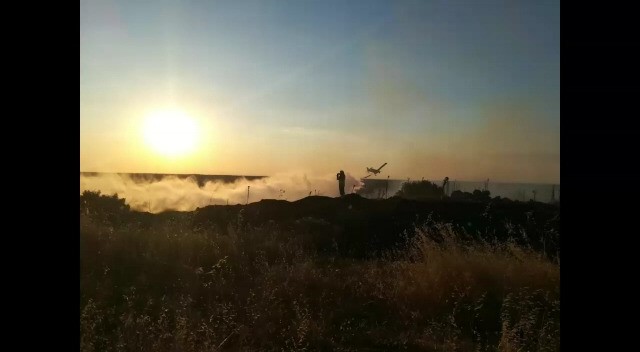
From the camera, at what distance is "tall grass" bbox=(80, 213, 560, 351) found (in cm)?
321

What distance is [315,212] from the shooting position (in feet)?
49.1

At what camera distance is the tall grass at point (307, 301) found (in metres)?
3.21

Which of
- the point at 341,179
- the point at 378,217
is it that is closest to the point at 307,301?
the point at 378,217

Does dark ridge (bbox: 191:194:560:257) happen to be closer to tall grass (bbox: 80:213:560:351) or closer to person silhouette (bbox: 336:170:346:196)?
person silhouette (bbox: 336:170:346:196)

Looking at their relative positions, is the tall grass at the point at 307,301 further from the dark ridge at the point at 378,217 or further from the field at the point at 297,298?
the dark ridge at the point at 378,217

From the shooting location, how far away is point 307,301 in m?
4.20

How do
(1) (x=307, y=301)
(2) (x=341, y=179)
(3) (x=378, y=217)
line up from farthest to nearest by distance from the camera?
1. (2) (x=341, y=179)
2. (3) (x=378, y=217)
3. (1) (x=307, y=301)

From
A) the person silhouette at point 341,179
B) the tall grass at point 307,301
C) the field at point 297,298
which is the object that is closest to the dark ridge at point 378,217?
the person silhouette at point 341,179

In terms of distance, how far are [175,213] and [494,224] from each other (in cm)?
866

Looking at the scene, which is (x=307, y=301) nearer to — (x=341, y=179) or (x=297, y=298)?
(x=297, y=298)
